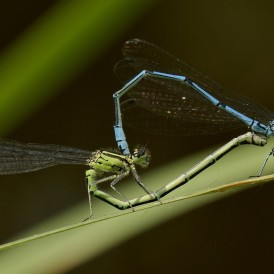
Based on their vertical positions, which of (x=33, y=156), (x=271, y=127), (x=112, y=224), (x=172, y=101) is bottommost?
(x=112, y=224)

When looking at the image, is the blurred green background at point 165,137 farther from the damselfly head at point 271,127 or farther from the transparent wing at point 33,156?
the transparent wing at point 33,156

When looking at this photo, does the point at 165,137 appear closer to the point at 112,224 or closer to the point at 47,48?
the point at 47,48

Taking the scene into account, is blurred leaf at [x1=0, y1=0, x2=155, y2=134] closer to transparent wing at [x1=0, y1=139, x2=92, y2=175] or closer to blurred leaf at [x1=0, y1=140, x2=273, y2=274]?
transparent wing at [x1=0, y1=139, x2=92, y2=175]

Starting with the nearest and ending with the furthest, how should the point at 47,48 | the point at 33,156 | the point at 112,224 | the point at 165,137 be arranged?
the point at 112,224
the point at 47,48
the point at 33,156
the point at 165,137

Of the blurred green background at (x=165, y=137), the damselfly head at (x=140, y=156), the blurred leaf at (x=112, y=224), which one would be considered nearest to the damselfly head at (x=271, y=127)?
the blurred leaf at (x=112, y=224)

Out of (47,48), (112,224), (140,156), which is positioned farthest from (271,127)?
(47,48)
